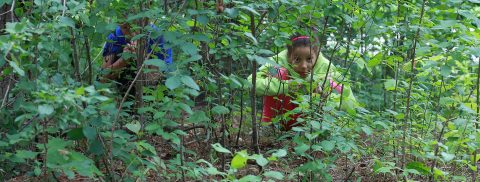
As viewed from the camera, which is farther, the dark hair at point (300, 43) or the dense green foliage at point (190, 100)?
the dark hair at point (300, 43)

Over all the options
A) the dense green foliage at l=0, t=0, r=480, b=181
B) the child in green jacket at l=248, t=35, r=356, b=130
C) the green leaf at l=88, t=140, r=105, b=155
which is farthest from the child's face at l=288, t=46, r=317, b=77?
the green leaf at l=88, t=140, r=105, b=155

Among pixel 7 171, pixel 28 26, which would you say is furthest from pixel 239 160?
pixel 7 171

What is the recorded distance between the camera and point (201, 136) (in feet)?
15.9

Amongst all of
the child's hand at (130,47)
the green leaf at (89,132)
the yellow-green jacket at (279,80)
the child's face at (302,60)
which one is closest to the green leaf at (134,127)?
the green leaf at (89,132)

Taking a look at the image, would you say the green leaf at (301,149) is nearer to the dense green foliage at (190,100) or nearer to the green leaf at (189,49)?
the dense green foliage at (190,100)

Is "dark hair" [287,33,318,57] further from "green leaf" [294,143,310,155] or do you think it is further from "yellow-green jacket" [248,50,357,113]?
"green leaf" [294,143,310,155]

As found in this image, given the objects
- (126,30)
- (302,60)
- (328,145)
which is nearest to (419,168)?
(328,145)

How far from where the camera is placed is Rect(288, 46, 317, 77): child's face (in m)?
4.72

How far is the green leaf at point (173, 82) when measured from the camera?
273 centimetres

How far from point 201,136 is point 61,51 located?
1.86m

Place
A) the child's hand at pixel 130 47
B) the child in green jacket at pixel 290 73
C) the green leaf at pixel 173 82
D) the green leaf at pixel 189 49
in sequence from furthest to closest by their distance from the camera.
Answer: the child in green jacket at pixel 290 73 → the child's hand at pixel 130 47 → the green leaf at pixel 189 49 → the green leaf at pixel 173 82

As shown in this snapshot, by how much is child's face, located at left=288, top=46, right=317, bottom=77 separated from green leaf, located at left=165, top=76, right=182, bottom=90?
2031mm

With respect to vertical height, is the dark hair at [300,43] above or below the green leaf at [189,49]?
below

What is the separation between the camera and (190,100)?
3285mm
